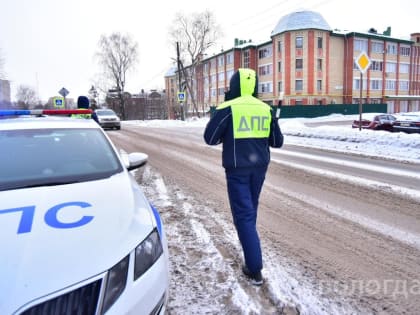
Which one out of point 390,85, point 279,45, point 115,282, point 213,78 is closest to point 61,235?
point 115,282

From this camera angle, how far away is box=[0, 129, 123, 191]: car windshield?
275 cm

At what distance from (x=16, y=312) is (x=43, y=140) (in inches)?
90.2

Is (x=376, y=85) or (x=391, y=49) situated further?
(x=391, y=49)

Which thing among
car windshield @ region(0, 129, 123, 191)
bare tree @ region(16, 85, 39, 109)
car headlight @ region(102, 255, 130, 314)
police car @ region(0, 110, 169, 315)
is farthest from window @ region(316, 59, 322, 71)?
bare tree @ region(16, 85, 39, 109)

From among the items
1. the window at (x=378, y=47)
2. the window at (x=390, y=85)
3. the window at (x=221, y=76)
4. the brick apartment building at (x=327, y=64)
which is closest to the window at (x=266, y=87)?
the brick apartment building at (x=327, y=64)

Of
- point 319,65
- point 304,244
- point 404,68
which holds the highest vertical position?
point 404,68

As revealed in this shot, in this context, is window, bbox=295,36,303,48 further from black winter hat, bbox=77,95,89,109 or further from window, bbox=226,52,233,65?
black winter hat, bbox=77,95,89,109

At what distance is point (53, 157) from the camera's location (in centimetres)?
318

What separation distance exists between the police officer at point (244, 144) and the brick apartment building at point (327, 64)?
1555 inches

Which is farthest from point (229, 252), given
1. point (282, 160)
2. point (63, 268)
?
point (282, 160)

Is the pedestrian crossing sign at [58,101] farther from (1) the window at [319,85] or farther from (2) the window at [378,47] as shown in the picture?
(2) the window at [378,47]

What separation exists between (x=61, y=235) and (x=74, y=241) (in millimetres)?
101

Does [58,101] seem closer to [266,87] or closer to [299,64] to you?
[299,64]

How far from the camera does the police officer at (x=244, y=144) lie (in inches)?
116
